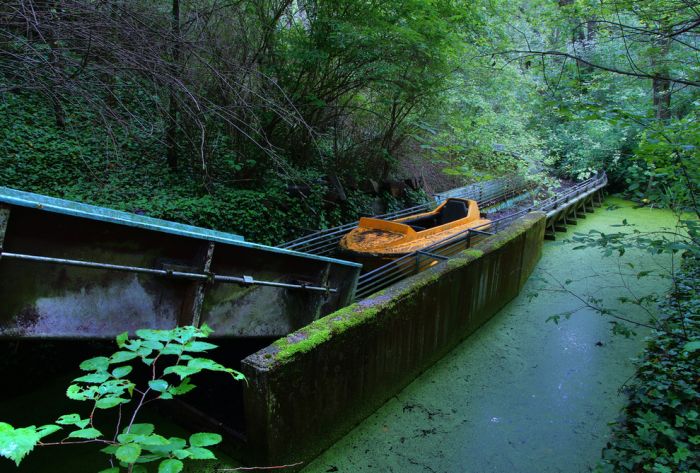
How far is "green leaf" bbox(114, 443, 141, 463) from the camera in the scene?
1.11m

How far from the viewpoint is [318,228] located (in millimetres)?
8305

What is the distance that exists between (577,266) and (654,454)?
783cm

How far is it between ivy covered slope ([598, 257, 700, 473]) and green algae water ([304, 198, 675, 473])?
616 mm

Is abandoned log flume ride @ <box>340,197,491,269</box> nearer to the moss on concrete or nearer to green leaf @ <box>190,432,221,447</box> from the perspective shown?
the moss on concrete

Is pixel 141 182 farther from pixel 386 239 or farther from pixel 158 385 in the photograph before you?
pixel 158 385

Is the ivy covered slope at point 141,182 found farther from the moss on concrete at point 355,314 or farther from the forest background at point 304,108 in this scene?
the moss on concrete at point 355,314

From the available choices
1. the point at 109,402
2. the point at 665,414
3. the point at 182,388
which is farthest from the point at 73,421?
the point at 665,414

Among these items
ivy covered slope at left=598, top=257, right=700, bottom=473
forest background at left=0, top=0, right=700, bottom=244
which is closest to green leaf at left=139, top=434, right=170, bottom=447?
ivy covered slope at left=598, top=257, right=700, bottom=473

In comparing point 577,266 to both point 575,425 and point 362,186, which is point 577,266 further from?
point 575,425

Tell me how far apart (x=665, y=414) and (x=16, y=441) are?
166 inches

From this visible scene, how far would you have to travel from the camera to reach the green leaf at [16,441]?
94 centimetres

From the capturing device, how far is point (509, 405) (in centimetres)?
476

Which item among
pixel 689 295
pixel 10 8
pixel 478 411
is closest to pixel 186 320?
pixel 10 8

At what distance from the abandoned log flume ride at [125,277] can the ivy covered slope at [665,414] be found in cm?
292
